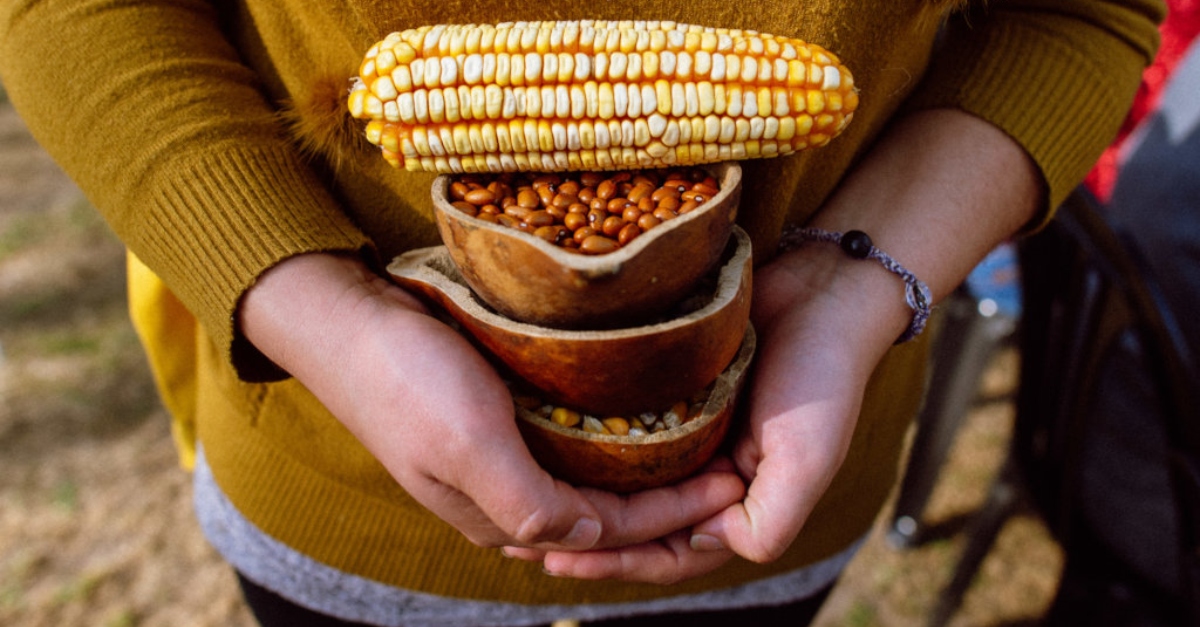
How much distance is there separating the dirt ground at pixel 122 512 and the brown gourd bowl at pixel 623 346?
2.23m

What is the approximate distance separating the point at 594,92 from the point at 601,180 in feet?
0.37

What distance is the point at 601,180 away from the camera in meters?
0.94

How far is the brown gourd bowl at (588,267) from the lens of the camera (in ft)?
2.56

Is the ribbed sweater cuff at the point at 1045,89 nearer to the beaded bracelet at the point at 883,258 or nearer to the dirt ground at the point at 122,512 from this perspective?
the beaded bracelet at the point at 883,258

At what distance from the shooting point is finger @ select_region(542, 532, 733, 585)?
101 centimetres

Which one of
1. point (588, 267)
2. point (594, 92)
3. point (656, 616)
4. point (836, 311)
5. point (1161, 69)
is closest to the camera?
point (588, 267)

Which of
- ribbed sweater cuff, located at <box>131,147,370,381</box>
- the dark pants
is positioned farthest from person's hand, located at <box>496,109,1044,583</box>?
ribbed sweater cuff, located at <box>131,147,370,381</box>

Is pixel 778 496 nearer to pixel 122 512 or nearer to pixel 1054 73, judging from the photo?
pixel 1054 73

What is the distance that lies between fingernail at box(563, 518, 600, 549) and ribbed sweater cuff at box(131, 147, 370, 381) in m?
0.45

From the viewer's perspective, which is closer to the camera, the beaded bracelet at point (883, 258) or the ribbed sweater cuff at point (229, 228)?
the ribbed sweater cuff at point (229, 228)

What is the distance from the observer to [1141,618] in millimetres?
1959

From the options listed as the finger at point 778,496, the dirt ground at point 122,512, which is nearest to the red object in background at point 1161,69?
the dirt ground at point 122,512

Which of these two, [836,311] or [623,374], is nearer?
[623,374]

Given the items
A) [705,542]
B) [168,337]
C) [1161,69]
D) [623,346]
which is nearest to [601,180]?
[623,346]
